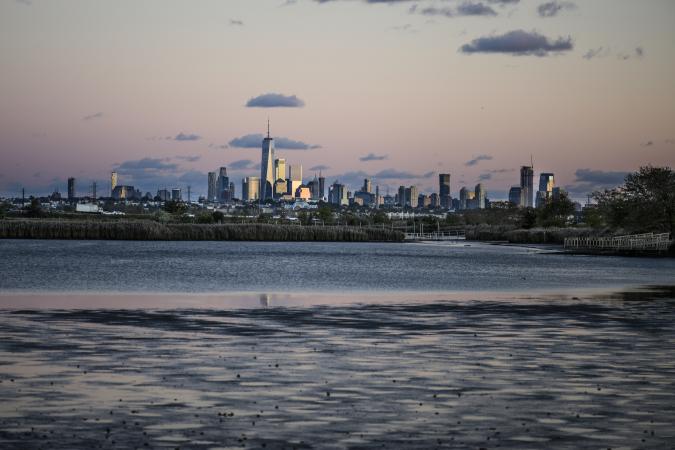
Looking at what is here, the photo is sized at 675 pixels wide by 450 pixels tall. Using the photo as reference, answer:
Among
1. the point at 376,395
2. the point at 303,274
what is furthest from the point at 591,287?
the point at 376,395

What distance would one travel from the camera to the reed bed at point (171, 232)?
165 m

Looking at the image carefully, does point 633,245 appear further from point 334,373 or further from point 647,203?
point 334,373

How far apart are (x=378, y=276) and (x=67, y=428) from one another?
179 feet

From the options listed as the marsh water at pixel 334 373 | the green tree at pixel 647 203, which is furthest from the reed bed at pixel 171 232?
the marsh water at pixel 334 373

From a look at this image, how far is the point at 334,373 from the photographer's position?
20.1 metres

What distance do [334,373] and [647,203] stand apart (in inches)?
4661

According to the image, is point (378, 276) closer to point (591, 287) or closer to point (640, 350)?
point (591, 287)

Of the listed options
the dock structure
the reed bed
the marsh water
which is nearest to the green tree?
the dock structure

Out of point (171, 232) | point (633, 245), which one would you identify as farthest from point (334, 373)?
point (171, 232)

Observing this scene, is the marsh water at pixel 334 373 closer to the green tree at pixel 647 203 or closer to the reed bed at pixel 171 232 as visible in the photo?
the green tree at pixel 647 203

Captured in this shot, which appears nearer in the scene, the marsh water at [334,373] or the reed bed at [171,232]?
the marsh water at [334,373]

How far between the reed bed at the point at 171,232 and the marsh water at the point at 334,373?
410ft

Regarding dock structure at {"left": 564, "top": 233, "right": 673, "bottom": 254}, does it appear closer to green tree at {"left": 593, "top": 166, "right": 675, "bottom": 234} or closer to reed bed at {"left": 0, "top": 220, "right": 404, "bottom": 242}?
green tree at {"left": 593, "top": 166, "right": 675, "bottom": 234}

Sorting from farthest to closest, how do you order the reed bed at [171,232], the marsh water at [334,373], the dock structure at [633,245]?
the reed bed at [171,232] < the dock structure at [633,245] < the marsh water at [334,373]
